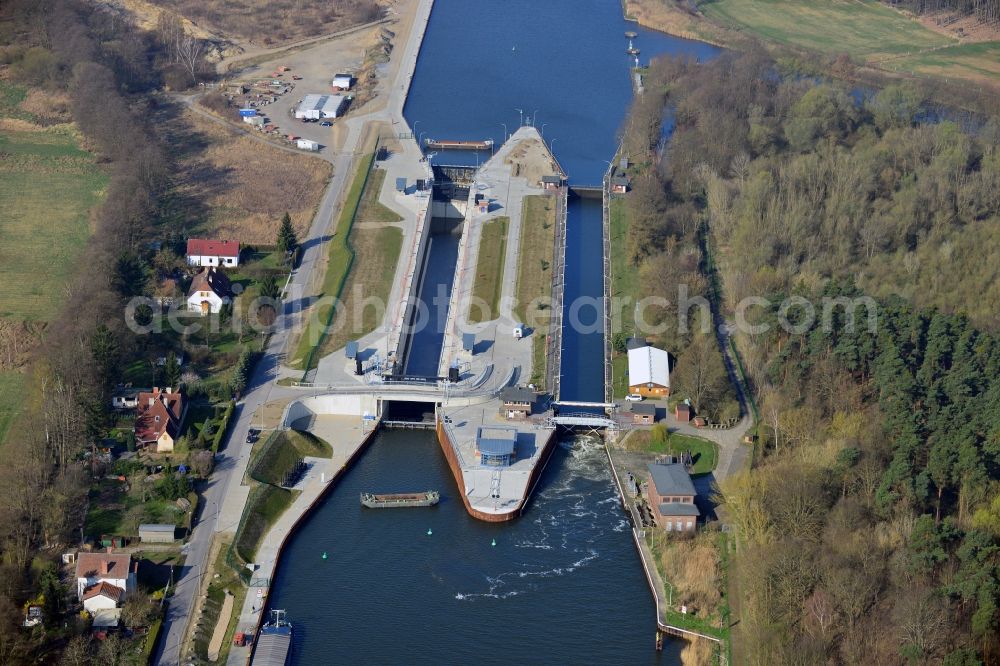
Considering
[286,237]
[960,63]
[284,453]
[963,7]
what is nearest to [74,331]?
[284,453]

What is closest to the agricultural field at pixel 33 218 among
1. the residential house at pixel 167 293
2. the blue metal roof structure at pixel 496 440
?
the residential house at pixel 167 293

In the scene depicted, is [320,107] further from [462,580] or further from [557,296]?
[462,580]

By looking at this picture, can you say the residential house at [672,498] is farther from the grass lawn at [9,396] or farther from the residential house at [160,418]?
the grass lawn at [9,396]

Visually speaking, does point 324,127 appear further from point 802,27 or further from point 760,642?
point 760,642

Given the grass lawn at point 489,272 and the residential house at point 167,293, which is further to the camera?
the grass lawn at point 489,272

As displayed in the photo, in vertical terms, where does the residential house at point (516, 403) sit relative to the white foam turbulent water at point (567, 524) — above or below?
above

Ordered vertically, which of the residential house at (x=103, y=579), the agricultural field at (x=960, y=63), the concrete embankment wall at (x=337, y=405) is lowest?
the residential house at (x=103, y=579)

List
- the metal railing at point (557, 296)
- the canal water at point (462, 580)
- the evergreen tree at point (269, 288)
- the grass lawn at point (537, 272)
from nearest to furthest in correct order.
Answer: the canal water at point (462, 580) → the metal railing at point (557, 296) → the grass lawn at point (537, 272) → the evergreen tree at point (269, 288)

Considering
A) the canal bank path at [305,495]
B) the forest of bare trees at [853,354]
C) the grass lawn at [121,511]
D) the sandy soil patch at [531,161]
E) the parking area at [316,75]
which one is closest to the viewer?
the forest of bare trees at [853,354]
